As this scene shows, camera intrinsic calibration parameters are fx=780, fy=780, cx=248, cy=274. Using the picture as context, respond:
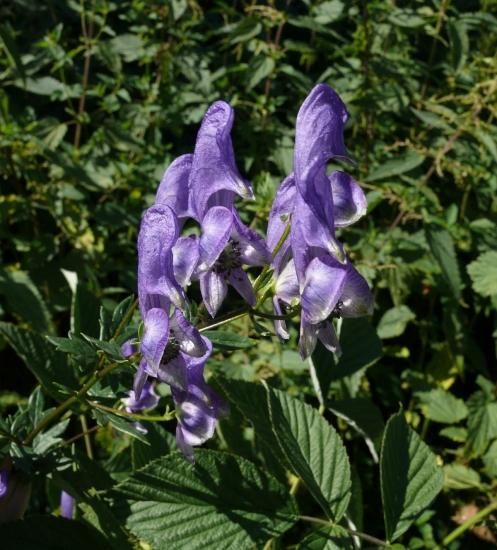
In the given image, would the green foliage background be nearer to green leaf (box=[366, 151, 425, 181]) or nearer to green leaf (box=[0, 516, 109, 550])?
green leaf (box=[366, 151, 425, 181])

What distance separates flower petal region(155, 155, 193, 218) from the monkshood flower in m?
0.04

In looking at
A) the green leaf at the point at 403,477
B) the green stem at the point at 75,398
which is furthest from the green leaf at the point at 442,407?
the green stem at the point at 75,398

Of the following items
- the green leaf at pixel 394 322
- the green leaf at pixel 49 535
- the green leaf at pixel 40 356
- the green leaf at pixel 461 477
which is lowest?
the green leaf at pixel 461 477

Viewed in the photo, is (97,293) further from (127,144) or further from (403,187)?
(403,187)

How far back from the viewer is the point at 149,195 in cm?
228

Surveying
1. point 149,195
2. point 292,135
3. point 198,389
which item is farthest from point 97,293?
point 198,389

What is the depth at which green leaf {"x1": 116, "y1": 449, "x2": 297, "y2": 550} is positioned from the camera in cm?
117

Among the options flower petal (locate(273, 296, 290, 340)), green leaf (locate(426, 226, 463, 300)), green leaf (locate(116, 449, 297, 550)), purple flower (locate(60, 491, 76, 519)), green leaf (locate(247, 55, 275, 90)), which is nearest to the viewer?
flower petal (locate(273, 296, 290, 340))

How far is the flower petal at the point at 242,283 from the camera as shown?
37.1 inches

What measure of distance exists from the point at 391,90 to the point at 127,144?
79 cm

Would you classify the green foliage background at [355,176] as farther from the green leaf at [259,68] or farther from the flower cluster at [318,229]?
the flower cluster at [318,229]

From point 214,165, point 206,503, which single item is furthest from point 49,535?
point 214,165

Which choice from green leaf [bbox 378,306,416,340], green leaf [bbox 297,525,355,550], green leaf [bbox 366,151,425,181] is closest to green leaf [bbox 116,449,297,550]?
green leaf [bbox 297,525,355,550]

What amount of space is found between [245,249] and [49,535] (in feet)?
1.93
